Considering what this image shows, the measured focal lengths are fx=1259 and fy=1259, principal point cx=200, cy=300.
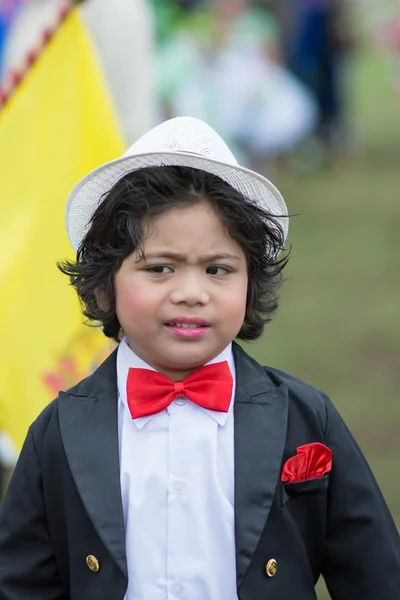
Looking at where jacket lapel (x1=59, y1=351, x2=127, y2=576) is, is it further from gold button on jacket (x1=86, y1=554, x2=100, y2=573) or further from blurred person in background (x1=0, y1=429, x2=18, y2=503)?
blurred person in background (x1=0, y1=429, x2=18, y2=503)

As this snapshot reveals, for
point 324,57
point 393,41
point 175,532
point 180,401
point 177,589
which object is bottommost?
point 177,589

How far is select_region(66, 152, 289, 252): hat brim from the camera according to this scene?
2.36 m

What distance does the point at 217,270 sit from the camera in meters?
2.37

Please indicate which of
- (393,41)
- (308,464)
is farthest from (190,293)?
(393,41)

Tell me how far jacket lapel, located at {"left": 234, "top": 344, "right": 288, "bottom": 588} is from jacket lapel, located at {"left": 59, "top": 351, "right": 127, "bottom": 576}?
0.22 m

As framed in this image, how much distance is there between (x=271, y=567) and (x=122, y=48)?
252 centimetres

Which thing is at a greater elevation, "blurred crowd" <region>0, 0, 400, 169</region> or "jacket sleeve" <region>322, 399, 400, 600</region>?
"blurred crowd" <region>0, 0, 400, 169</region>

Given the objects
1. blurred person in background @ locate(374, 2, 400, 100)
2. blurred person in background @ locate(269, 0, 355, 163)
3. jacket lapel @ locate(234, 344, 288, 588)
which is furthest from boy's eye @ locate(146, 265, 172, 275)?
blurred person in background @ locate(374, 2, 400, 100)

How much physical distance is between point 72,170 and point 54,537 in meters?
1.49

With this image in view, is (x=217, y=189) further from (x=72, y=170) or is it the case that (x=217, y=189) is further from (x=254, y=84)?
(x=254, y=84)

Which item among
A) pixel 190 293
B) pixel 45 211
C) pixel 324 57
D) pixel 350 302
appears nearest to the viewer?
pixel 190 293

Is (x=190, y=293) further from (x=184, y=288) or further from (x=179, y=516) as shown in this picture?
(x=179, y=516)

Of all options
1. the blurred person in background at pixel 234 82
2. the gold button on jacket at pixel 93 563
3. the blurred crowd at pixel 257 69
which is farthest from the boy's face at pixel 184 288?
the blurred person in background at pixel 234 82

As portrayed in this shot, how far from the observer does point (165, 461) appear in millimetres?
2363
